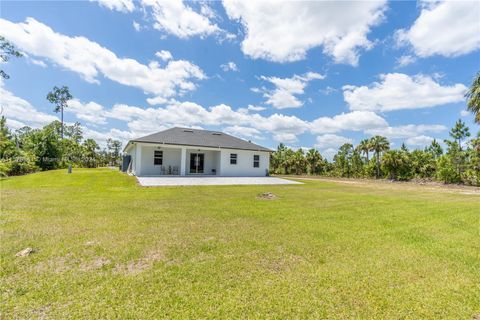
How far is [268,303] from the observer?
101 inches

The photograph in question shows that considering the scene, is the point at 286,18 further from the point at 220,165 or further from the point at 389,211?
the point at 220,165

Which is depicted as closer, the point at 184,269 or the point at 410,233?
the point at 184,269

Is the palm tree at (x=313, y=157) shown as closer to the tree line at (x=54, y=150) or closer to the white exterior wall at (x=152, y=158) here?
the white exterior wall at (x=152, y=158)


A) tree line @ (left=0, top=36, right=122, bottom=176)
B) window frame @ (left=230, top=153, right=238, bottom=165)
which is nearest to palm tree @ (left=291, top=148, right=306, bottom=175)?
window frame @ (left=230, top=153, right=238, bottom=165)

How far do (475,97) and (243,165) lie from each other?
15800mm

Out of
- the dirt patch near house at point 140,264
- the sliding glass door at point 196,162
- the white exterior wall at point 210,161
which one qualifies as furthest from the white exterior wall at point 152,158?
the dirt patch near house at point 140,264

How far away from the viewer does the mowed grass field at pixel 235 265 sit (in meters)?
2.50

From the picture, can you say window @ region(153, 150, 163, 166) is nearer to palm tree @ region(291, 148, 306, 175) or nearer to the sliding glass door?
the sliding glass door

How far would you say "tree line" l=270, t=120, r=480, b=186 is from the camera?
20.0m

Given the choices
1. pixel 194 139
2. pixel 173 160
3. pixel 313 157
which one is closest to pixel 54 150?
pixel 173 160

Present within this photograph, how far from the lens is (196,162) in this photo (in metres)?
20.6

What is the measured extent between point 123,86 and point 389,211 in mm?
24147

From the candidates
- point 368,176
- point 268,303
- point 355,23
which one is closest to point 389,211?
point 268,303

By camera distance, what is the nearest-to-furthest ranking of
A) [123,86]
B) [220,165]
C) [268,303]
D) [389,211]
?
1. [268,303]
2. [389,211]
3. [220,165]
4. [123,86]
